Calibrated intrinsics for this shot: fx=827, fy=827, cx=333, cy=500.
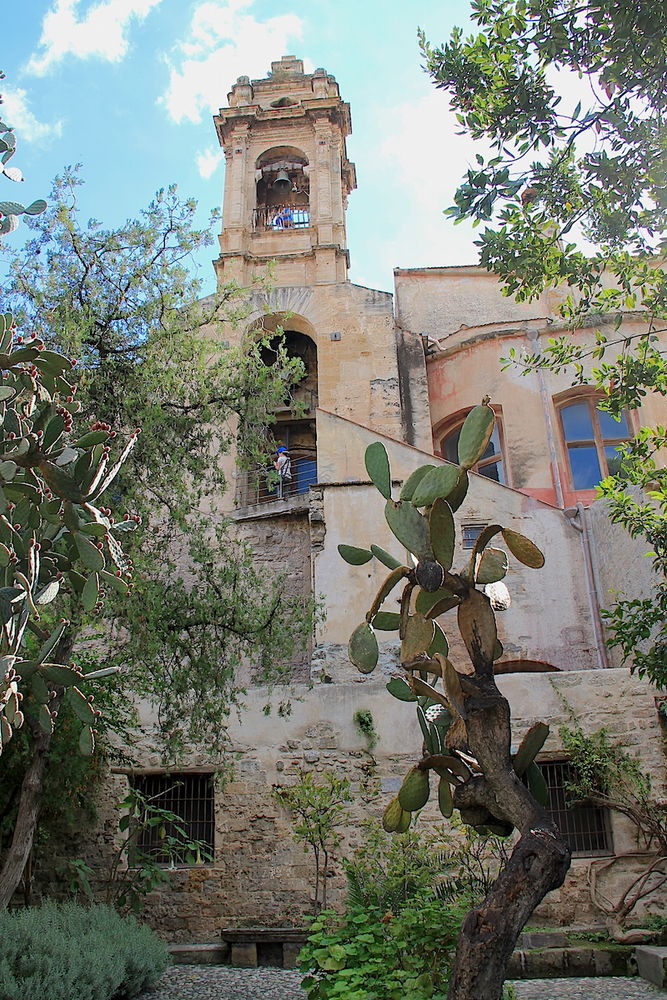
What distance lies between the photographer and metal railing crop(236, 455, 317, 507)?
56.7 ft

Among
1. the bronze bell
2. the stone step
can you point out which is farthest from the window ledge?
the bronze bell

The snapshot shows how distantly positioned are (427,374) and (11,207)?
14909 millimetres

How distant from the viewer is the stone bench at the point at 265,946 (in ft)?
A: 27.9

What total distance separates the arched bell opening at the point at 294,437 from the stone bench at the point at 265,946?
920 centimetres

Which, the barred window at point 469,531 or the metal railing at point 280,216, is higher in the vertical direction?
A: the metal railing at point 280,216

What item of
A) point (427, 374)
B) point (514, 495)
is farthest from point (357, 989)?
point (427, 374)

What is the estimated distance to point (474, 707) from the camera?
4613mm

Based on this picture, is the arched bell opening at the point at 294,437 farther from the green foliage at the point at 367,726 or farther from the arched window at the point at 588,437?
the green foliage at the point at 367,726

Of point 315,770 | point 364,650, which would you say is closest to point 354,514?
point 315,770

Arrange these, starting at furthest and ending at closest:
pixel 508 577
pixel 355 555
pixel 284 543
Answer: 1. pixel 284 543
2. pixel 508 577
3. pixel 355 555

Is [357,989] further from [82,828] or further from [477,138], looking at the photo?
[477,138]

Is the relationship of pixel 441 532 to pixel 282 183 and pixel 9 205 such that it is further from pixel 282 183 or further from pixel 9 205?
pixel 282 183

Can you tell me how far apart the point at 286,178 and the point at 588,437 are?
11802mm

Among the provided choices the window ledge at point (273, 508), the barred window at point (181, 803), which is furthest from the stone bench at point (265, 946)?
the window ledge at point (273, 508)
